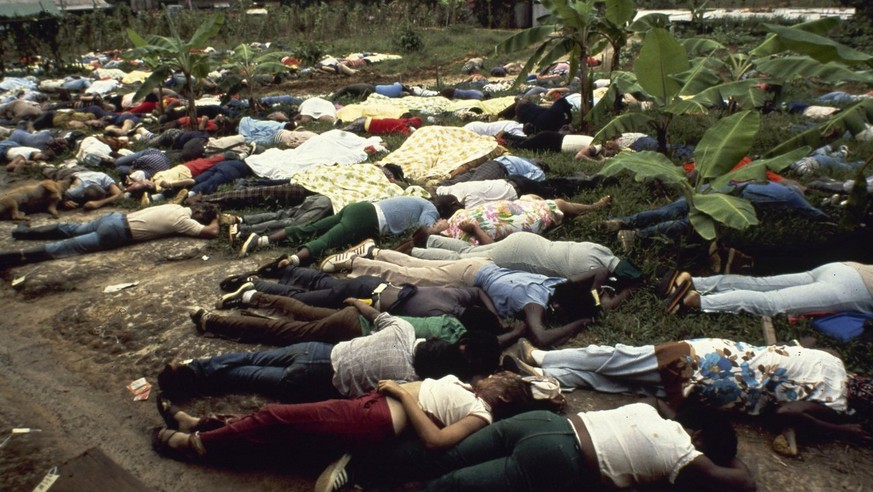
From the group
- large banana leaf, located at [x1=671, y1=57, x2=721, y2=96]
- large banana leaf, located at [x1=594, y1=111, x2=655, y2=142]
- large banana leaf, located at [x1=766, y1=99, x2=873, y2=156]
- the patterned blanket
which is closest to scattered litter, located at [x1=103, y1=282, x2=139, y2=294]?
the patterned blanket

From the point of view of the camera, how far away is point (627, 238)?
5.02 m

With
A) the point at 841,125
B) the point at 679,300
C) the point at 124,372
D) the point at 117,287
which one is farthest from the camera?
the point at 117,287

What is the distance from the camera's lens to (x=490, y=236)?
508 cm

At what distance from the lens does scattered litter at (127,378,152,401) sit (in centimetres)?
362

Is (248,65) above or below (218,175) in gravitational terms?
above

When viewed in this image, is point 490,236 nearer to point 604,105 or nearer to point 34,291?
point 604,105

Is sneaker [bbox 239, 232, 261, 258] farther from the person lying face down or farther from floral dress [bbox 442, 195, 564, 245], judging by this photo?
the person lying face down

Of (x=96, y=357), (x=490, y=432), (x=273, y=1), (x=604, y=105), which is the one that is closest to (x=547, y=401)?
(x=490, y=432)

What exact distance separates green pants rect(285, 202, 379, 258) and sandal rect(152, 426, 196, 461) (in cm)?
221

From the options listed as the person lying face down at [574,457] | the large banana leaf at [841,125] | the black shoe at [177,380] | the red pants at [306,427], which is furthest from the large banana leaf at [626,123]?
the black shoe at [177,380]

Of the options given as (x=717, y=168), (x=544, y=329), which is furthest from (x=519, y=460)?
(x=717, y=168)

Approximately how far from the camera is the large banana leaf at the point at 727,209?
3.93 meters

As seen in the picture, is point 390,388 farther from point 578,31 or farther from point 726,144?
point 578,31

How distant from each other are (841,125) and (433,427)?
4.03 m
